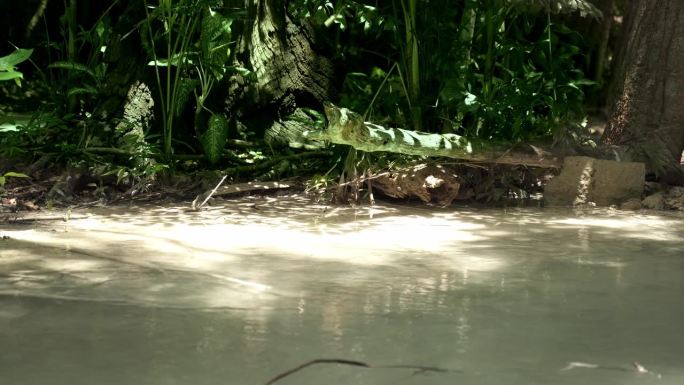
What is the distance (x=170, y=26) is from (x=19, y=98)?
3.69 m

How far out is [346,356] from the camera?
9.13 ft

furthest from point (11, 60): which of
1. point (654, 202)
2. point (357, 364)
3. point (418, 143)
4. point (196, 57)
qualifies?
point (654, 202)

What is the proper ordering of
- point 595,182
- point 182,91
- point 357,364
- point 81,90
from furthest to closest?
point 81,90
point 182,91
point 595,182
point 357,364

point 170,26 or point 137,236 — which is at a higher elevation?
point 170,26

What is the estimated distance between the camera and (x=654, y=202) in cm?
586

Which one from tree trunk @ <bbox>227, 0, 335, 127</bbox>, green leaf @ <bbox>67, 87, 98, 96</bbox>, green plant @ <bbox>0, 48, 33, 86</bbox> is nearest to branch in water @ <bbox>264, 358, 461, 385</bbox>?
green plant @ <bbox>0, 48, 33, 86</bbox>

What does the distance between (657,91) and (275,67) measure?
110 inches

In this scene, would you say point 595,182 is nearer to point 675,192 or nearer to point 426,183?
point 675,192

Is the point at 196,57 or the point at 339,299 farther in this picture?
the point at 196,57

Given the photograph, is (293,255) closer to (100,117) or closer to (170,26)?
(170,26)

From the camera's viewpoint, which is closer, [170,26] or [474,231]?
[474,231]

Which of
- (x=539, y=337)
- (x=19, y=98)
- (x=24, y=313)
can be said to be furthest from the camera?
(x=19, y=98)

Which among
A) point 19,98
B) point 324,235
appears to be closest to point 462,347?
point 324,235

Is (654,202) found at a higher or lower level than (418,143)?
lower
